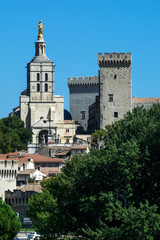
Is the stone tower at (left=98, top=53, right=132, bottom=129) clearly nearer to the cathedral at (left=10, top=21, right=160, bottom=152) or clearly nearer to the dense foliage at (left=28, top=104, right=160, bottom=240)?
the cathedral at (left=10, top=21, right=160, bottom=152)

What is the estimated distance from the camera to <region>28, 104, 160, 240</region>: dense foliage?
56562 millimetres

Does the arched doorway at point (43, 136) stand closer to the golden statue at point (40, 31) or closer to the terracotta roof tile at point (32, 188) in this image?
the golden statue at point (40, 31)

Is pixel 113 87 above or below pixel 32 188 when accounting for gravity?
above

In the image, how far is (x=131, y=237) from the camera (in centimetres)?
5575

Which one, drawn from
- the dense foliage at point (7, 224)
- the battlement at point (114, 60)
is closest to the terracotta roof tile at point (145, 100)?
the battlement at point (114, 60)

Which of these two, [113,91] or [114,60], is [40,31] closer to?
[114,60]

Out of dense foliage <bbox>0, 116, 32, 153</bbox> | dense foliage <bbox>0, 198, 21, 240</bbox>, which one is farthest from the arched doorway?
dense foliage <bbox>0, 198, 21, 240</bbox>

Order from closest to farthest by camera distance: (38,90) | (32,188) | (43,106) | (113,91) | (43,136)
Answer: (32,188), (113,91), (43,136), (43,106), (38,90)

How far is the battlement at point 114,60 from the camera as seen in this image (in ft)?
443

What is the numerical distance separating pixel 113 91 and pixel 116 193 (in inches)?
2893

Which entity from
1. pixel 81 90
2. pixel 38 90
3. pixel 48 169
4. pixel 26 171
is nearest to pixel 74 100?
pixel 81 90

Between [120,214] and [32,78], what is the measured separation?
110m

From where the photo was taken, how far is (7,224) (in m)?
72.7

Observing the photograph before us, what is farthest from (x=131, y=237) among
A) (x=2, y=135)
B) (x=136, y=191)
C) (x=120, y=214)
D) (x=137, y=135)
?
(x=2, y=135)
